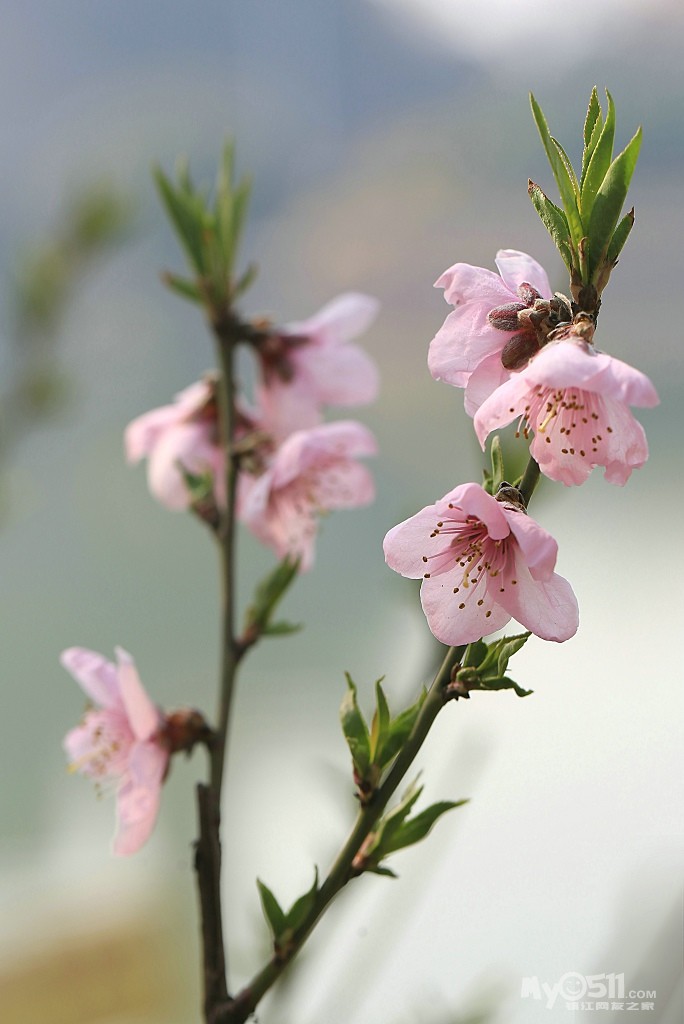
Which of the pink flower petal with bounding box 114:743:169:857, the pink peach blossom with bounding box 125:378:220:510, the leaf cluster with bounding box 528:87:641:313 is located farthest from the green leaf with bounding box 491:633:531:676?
the pink peach blossom with bounding box 125:378:220:510

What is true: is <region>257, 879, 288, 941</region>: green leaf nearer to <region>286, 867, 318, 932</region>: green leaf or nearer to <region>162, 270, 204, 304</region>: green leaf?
<region>286, 867, 318, 932</region>: green leaf

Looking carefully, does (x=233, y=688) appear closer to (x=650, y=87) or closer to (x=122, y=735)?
(x=122, y=735)

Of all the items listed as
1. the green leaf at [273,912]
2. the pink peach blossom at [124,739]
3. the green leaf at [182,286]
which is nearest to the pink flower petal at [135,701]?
the pink peach blossom at [124,739]

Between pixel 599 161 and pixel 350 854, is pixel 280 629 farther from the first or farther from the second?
pixel 599 161

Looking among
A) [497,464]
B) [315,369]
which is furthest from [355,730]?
[315,369]

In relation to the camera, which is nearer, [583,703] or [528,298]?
[528,298]

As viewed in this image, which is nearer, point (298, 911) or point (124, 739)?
point (298, 911)

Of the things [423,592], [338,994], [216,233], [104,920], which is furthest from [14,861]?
[423,592]
